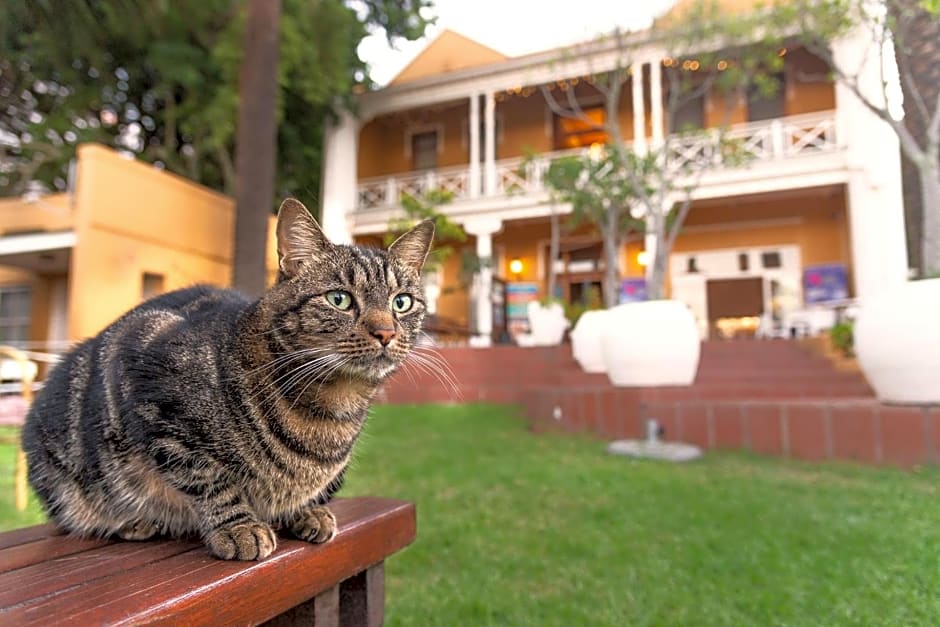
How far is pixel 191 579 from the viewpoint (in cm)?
83

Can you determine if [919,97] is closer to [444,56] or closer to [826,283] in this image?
[826,283]

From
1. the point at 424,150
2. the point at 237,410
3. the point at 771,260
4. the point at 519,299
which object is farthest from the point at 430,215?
the point at 237,410

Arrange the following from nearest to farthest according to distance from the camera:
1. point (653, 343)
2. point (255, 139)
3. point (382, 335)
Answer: point (382, 335)
point (653, 343)
point (255, 139)

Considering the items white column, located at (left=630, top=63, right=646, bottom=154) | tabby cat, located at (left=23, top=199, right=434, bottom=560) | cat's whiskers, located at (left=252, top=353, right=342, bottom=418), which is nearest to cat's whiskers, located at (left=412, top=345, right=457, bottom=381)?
tabby cat, located at (left=23, top=199, right=434, bottom=560)

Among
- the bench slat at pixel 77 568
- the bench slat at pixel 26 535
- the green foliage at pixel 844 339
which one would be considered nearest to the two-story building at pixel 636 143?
the green foliage at pixel 844 339

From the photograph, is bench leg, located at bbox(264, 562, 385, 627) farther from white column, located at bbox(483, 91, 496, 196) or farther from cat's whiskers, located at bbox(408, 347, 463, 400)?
white column, located at bbox(483, 91, 496, 196)

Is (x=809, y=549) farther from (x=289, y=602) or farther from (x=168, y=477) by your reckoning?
(x=168, y=477)

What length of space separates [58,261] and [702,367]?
1061 centimetres

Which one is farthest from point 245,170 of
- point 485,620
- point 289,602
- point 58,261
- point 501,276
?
point 501,276

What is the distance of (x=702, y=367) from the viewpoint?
6242 mm

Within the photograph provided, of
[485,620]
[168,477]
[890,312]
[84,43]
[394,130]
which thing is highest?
[394,130]

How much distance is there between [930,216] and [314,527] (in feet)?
12.3

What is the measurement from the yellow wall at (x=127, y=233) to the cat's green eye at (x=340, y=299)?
718cm

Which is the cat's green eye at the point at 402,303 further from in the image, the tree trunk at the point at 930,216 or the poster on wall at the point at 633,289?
the poster on wall at the point at 633,289
